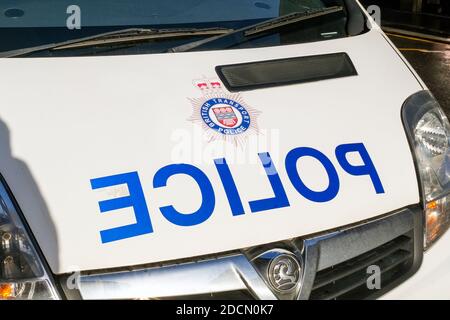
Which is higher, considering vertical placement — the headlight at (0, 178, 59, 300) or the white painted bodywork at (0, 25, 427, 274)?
the white painted bodywork at (0, 25, 427, 274)

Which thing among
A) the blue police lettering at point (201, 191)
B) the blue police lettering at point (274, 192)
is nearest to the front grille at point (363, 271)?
the blue police lettering at point (274, 192)

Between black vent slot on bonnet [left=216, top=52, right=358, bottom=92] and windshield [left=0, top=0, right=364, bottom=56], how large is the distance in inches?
7.4

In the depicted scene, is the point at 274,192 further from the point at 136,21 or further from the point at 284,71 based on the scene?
the point at 136,21

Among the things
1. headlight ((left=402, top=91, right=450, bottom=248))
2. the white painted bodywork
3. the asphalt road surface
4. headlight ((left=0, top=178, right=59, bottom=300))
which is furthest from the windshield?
the asphalt road surface

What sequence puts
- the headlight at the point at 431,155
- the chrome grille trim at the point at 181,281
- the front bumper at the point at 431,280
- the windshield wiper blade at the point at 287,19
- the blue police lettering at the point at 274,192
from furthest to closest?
the windshield wiper blade at the point at 287,19
the headlight at the point at 431,155
the front bumper at the point at 431,280
the blue police lettering at the point at 274,192
the chrome grille trim at the point at 181,281

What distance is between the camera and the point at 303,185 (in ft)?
7.60

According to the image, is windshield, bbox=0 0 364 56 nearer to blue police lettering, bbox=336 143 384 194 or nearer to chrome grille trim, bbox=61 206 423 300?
blue police lettering, bbox=336 143 384 194

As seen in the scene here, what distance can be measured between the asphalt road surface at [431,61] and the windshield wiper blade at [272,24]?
12.0 feet

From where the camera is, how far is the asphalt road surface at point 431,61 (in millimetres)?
7203

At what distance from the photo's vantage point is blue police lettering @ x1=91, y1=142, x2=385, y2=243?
2.10 meters

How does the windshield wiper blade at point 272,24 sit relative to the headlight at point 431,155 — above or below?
above

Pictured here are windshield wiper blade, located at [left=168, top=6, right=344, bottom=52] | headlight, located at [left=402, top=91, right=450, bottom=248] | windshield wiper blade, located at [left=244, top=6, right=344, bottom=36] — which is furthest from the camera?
windshield wiper blade, located at [left=244, top=6, right=344, bottom=36]

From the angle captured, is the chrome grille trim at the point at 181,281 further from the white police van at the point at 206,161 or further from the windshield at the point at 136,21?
the windshield at the point at 136,21
